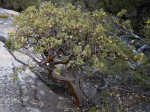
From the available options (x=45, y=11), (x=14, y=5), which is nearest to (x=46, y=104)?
(x=45, y=11)

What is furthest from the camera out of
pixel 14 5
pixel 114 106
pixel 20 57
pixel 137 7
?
pixel 14 5

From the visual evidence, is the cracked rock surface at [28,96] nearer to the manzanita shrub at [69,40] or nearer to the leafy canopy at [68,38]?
the manzanita shrub at [69,40]

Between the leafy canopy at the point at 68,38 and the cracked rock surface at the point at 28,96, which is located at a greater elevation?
the leafy canopy at the point at 68,38

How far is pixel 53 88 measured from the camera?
7789 millimetres

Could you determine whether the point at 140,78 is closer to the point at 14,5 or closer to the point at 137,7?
the point at 137,7

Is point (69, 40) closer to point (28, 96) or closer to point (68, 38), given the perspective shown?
point (68, 38)

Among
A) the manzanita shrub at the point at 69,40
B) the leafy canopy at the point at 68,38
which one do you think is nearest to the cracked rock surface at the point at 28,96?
the manzanita shrub at the point at 69,40

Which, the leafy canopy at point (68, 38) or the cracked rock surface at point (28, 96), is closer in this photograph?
the leafy canopy at point (68, 38)

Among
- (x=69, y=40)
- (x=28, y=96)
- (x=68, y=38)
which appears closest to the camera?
(x=69, y=40)

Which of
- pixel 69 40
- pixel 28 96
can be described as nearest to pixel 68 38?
pixel 69 40

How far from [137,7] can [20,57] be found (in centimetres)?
1182

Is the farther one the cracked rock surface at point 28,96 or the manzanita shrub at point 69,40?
the cracked rock surface at point 28,96

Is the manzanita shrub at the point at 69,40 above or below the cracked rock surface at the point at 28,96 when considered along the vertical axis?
above

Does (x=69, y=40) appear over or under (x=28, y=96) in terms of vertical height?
over
